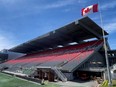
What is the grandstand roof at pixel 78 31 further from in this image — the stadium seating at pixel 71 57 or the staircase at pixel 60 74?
the staircase at pixel 60 74

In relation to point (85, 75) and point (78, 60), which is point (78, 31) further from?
point (85, 75)

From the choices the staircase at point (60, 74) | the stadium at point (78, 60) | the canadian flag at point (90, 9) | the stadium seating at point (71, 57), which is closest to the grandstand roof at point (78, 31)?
the stadium at point (78, 60)

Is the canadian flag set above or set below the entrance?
above

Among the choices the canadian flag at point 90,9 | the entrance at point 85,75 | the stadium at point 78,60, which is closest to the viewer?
the canadian flag at point 90,9

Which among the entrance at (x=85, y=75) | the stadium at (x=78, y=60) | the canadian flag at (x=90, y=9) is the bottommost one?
the entrance at (x=85, y=75)

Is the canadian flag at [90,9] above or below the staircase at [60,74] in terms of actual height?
above

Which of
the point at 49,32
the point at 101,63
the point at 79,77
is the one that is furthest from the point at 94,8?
the point at 49,32

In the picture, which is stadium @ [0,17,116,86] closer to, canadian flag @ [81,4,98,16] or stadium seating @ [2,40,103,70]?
stadium seating @ [2,40,103,70]

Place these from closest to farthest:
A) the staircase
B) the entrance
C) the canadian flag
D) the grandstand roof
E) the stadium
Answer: the canadian flag → the staircase → the stadium → the entrance → the grandstand roof

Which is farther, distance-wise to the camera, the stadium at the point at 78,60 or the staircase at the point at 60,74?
the stadium at the point at 78,60

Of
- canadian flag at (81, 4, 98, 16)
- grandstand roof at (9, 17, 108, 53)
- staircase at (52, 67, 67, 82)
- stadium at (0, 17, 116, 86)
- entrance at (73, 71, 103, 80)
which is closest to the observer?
canadian flag at (81, 4, 98, 16)

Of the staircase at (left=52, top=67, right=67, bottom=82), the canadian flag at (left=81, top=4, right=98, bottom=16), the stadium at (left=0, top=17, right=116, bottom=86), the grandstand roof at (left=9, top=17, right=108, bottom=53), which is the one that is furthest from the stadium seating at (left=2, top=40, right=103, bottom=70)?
the canadian flag at (left=81, top=4, right=98, bottom=16)

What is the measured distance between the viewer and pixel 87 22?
32.4 meters

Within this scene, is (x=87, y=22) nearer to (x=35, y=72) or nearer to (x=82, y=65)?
(x=82, y=65)
